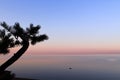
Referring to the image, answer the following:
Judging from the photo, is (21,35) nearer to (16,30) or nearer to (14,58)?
(16,30)

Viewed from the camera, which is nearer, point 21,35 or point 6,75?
point 21,35

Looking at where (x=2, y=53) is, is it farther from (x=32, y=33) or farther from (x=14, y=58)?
(x=32, y=33)

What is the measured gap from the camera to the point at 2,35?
13.4m

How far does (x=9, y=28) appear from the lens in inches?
530

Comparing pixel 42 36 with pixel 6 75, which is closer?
pixel 42 36

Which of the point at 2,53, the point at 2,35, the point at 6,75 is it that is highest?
the point at 2,35

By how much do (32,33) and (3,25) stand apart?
1.68 metres

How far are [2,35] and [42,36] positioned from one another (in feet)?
7.36

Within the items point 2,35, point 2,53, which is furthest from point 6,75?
point 2,35

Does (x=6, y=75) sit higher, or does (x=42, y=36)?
(x=42, y=36)

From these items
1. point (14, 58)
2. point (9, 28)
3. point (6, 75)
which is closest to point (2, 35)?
point (9, 28)

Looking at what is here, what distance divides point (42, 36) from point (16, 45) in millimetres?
1621

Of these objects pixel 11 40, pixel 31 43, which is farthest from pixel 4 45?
pixel 31 43

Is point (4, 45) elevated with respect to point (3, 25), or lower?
lower
